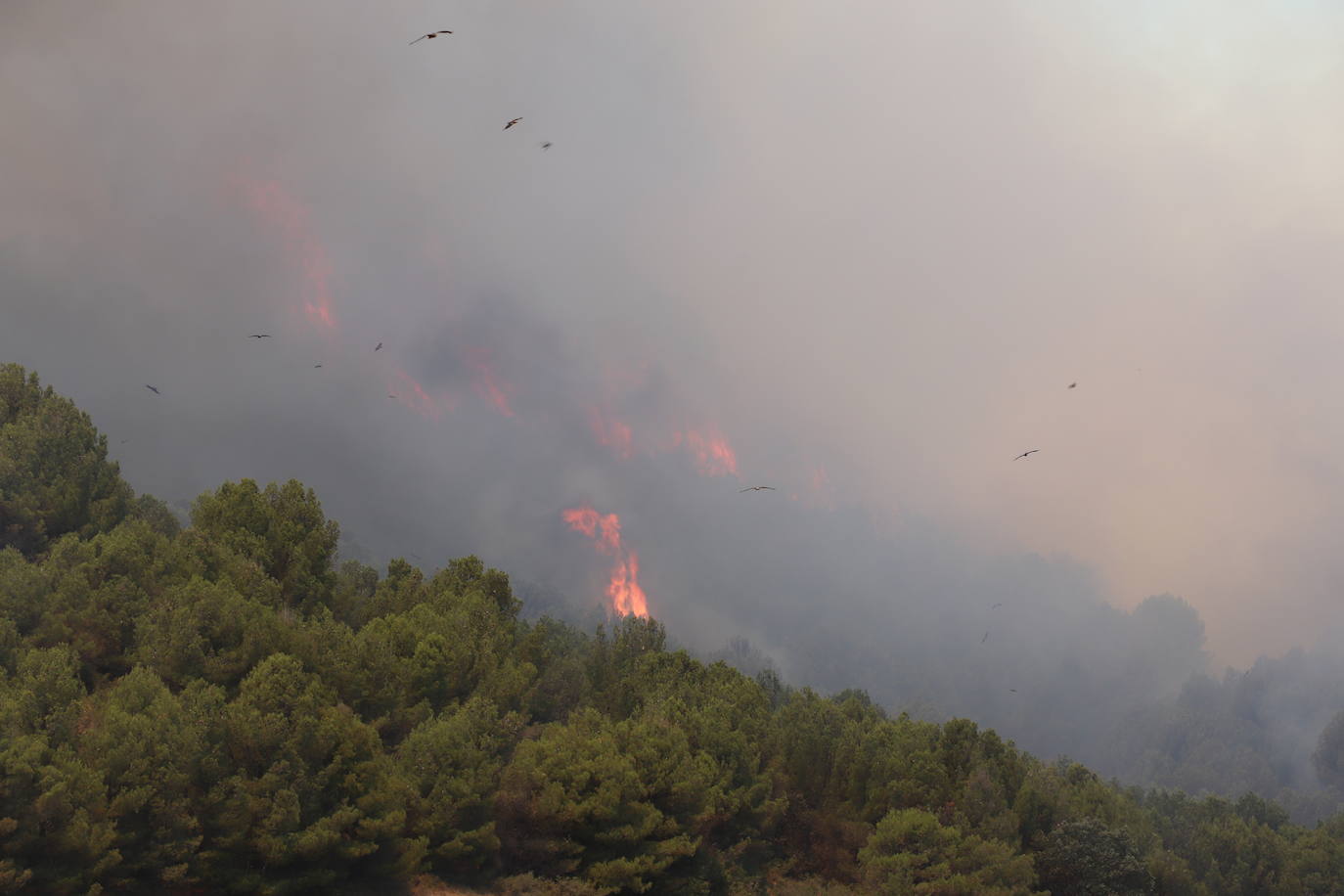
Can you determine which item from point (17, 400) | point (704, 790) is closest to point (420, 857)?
point (704, 790)

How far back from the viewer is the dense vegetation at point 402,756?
45.5 m

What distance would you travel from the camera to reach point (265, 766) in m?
48.9

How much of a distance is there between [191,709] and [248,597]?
23065 mm

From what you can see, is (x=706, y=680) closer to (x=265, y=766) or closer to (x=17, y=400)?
(x=265, y=766)

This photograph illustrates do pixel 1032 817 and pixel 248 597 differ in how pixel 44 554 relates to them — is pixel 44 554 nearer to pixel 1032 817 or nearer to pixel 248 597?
pixel 248 597

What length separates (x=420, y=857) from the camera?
50.0 m

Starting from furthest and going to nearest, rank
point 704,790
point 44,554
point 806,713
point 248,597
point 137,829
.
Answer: point 806,713 < point 44,554 < point 248,597 < point 704,790 < point 137,829

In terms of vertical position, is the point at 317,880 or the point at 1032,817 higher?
the point at 1032,817

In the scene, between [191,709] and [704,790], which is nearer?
[191,709]

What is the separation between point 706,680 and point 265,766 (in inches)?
1944

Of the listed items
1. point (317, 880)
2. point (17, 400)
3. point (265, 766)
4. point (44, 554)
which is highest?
point (17, 400)

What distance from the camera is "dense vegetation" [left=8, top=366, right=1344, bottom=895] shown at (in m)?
45.5

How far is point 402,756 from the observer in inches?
2162

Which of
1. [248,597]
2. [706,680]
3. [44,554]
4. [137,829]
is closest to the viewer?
[137,829]
